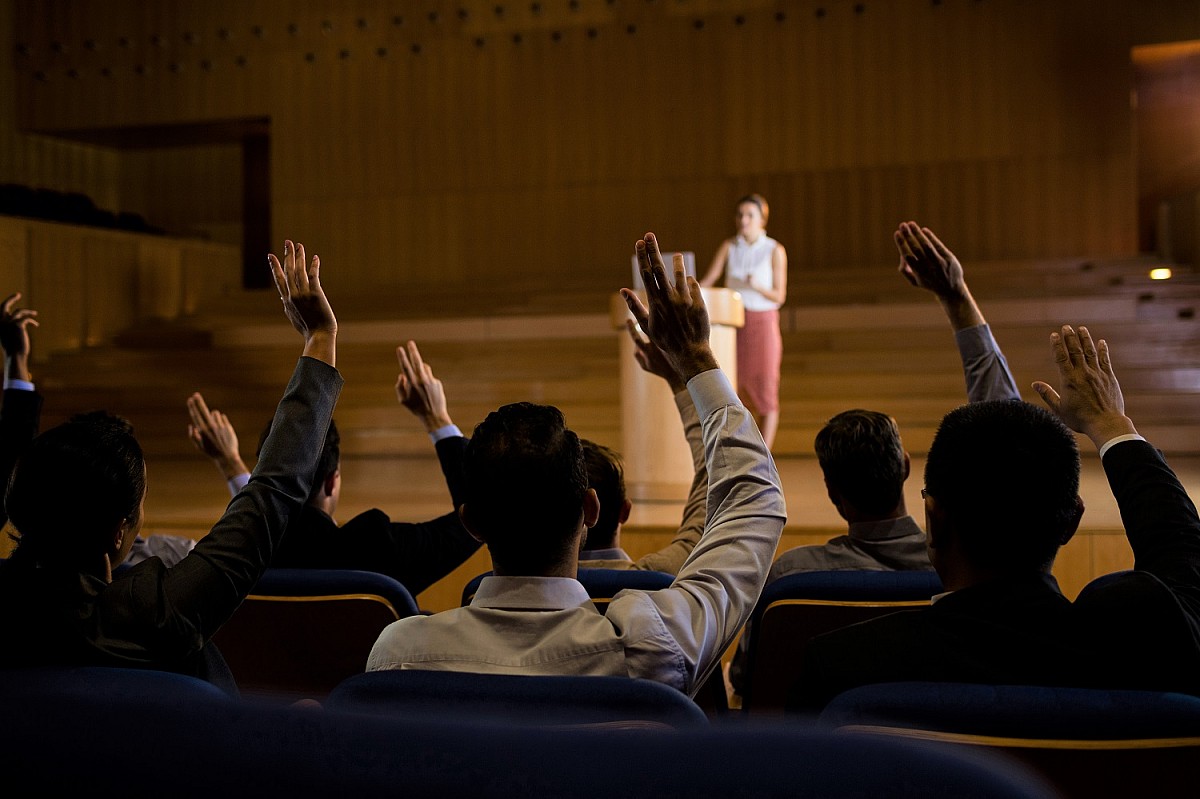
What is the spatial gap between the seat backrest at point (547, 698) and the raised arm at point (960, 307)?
146 centimetres

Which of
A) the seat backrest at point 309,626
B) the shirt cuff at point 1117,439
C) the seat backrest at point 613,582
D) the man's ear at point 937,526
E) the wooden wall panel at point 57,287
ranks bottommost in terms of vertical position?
the seat backrest at point 309,626

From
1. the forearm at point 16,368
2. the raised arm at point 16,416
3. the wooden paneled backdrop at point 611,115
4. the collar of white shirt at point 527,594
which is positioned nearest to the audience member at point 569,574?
the collar of white shirt at point 527,594

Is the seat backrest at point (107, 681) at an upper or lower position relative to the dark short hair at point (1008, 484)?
lower

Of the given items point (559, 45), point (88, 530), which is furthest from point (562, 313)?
point (88, 530)

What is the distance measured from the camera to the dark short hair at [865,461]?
2.07 metres

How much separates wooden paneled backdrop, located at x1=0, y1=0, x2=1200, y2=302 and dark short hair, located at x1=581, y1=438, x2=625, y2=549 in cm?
776

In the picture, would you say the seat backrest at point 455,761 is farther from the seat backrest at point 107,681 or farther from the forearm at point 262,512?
the forearm at point 262,512

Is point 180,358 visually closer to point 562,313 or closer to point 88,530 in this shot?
point 562,313

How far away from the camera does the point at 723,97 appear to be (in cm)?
1044

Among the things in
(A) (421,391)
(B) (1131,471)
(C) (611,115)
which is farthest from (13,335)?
(C) (611,115)

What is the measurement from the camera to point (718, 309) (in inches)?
174

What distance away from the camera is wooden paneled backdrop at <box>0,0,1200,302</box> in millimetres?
9820

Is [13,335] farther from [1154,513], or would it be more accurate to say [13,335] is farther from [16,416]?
[1154,513]

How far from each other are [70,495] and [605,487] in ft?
3.46
